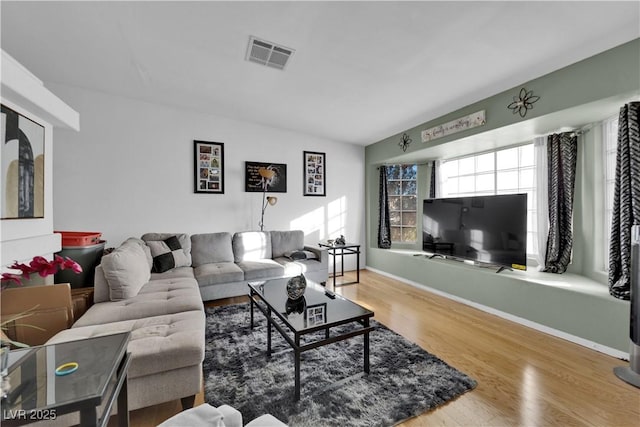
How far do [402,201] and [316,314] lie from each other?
3.46 m

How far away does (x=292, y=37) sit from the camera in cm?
220

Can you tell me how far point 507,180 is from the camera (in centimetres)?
355

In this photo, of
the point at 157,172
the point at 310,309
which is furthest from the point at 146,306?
the point at 157,172

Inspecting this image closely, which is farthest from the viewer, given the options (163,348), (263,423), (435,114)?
(435,114)

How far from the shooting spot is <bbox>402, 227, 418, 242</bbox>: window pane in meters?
4.80

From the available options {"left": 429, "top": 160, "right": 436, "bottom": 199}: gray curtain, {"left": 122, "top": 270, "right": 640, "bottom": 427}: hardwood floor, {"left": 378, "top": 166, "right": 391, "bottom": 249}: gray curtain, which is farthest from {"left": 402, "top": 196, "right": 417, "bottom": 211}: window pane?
{"left": 122, "top": 270, "right": 640, "bottom": 427}: hardwood floor

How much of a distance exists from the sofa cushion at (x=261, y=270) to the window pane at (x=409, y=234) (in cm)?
239

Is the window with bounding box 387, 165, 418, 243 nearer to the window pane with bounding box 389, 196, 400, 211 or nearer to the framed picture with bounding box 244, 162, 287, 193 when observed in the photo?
the window pane with bounding box 389, 196, 400, 211

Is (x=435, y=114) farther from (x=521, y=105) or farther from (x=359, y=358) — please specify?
(x=359, y=358)

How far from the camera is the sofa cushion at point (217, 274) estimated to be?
124 inches

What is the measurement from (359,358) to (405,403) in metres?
0.53

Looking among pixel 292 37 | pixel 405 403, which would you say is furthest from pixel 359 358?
pixel 292 37

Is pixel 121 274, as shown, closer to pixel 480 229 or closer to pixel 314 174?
pixel 314 174

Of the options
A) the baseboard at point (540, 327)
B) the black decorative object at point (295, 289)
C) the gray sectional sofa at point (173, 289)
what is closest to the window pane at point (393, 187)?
the baseboard at point (540, 327)
